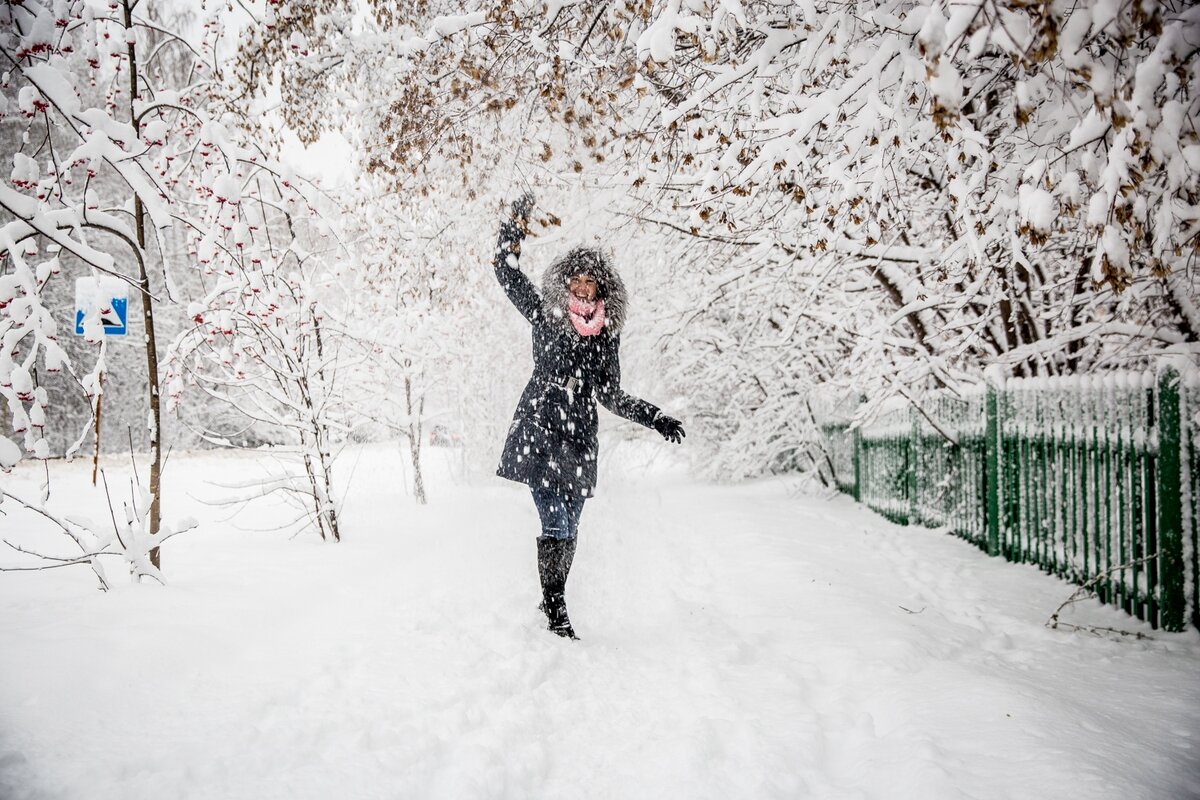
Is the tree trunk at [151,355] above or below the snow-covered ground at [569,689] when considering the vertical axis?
above

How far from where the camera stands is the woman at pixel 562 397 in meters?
3.35

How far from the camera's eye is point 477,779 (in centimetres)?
189

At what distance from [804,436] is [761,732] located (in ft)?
27.3

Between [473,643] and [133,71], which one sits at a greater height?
[133,71]

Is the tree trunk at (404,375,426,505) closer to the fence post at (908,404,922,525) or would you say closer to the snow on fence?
the fence post at (908,404,922,525)

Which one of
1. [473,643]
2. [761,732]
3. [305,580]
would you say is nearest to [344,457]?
[305,580]

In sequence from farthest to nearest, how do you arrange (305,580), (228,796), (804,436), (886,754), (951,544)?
(804,436) < (951,544) < (305,580) < (886,754) < (228,796)

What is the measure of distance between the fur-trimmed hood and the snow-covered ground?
177cm

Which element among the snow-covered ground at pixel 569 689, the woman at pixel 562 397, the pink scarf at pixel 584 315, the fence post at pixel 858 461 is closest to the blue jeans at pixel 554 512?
the woman at pixel 562 397

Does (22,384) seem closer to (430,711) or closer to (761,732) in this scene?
(430,711)

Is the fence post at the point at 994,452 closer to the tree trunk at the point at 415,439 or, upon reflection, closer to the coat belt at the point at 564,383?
the coat belt at the point at 564,383

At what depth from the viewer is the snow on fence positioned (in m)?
3.20

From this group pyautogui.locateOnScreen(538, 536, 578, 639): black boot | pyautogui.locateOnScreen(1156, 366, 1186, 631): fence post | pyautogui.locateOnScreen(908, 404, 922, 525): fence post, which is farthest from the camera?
pyautogui.locateOnScreen(908, 404, 922, 525): fence post

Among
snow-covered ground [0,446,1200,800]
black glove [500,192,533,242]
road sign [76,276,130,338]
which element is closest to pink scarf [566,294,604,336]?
black glove [500,192,533,242]
